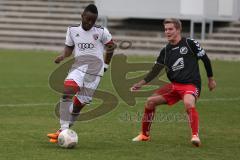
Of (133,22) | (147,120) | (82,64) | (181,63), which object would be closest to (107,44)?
(82,64)

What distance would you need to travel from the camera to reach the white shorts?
11.3 m

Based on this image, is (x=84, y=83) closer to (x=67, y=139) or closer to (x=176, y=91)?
(x=67, y=139)

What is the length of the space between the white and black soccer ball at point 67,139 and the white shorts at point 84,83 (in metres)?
0.91

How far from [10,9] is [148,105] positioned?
2942cm


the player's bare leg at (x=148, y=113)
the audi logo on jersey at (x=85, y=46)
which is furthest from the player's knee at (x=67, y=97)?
the player's bare leg at (x=148, y=113)

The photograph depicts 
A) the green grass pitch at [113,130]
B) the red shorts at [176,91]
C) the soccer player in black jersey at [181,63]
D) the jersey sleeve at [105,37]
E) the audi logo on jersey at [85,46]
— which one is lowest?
the green grass pitch at [113,130]

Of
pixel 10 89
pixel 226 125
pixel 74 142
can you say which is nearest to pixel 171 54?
pixel 74 142

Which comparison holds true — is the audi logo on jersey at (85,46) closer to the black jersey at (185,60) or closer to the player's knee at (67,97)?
the player's knee at (67,97)

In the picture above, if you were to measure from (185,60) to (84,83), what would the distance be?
60.8 inches

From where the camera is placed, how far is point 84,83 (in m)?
11.5

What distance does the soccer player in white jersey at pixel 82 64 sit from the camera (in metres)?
11.2

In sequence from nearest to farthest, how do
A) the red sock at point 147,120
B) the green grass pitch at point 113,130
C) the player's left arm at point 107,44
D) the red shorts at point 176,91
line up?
the green grass pitch at point 113,130 → the red shorts at point 176,91 → the player's left arm at point 107,44 → the red sock at point 147,120

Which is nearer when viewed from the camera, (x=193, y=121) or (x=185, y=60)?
(x=193, y=121)

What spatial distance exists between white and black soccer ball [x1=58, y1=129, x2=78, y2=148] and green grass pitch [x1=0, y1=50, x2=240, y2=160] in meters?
0.10
